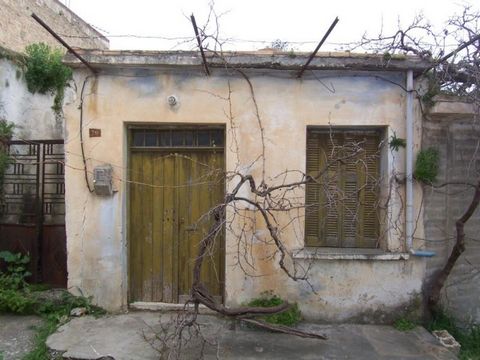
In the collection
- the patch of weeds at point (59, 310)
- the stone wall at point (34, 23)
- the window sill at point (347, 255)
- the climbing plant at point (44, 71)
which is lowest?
the patch of weeds at point (59, 310)

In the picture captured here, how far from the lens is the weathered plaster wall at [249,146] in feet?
17.8

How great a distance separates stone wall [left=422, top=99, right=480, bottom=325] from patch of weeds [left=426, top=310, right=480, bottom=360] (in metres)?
0.13

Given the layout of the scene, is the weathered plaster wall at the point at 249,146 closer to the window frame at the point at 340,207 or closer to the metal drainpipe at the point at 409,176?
the metal drainpipe at the point at 409,176

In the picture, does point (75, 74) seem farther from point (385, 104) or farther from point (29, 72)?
point (385, 104)

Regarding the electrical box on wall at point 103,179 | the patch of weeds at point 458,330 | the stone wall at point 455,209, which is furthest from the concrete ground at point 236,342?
the electrical box on wall at point 103,179

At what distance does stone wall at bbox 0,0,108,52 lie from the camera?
376 inches

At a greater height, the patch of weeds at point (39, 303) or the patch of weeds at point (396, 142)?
the patch of weeds at point (396, 142)

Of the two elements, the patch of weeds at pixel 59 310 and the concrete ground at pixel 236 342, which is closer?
the concrete ground at pixel 236 342

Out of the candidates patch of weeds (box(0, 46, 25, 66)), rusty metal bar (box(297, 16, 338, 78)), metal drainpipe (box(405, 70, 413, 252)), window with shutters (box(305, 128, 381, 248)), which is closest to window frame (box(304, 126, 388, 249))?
window with shutters (box(305, 128, 381, 248))

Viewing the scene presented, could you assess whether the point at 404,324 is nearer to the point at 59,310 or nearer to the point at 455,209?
the point at 455,209

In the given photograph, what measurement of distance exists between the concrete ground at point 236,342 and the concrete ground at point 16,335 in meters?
0.37

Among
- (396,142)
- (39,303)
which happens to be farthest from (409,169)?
(39,303)

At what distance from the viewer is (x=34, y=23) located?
10477 mm

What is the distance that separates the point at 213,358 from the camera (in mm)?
4379
